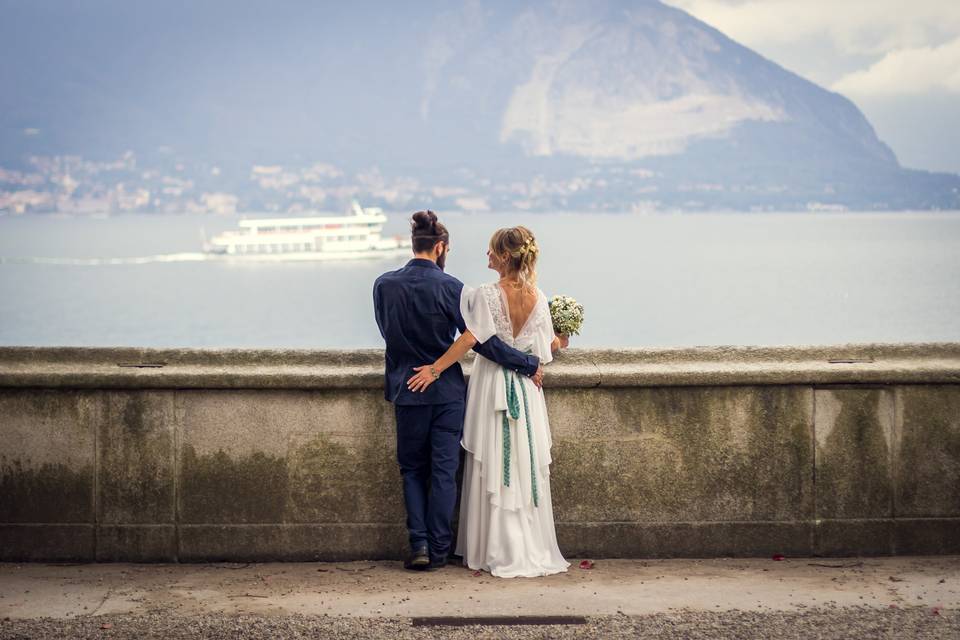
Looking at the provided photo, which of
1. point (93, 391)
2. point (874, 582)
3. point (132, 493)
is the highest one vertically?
point (93, 391)

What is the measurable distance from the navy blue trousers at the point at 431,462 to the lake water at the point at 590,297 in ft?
117

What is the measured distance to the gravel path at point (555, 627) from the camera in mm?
4320

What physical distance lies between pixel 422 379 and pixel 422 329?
0.23 metres

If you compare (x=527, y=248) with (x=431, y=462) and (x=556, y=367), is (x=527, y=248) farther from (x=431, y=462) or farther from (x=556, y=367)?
(x=431, y=462)

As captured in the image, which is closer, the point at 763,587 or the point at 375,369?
the point at 763,587

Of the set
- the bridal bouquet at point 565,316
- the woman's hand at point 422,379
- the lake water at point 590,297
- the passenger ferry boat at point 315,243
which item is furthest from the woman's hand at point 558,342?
the passenger ferry boat at point 315,243

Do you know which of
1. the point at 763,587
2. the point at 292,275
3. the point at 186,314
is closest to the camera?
the point at 763,587

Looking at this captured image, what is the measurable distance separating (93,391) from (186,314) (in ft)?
292

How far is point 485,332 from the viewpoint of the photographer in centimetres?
521

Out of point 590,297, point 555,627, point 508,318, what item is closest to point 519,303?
point 508,318

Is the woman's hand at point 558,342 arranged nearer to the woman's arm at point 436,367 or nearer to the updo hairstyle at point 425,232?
the woman's arm at point 436,367

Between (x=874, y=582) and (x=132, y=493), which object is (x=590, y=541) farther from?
(x=132, y=493)

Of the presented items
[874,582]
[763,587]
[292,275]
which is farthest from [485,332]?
[292,275]

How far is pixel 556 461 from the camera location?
18.0 ft
